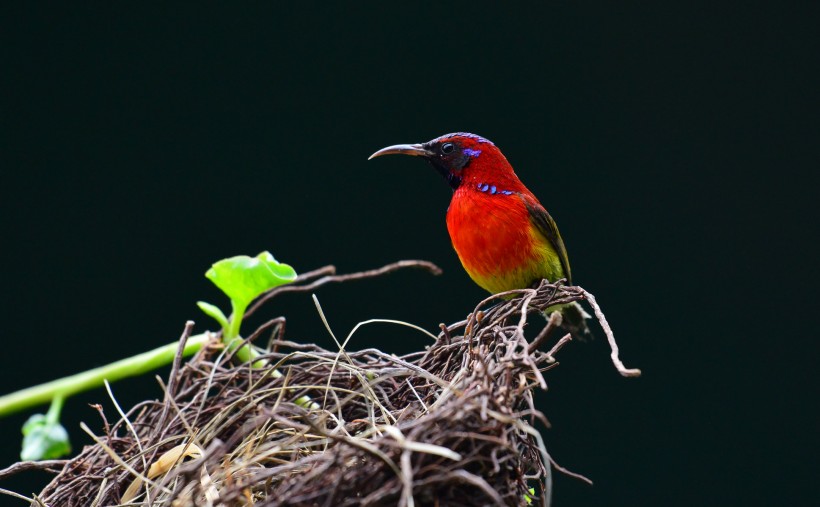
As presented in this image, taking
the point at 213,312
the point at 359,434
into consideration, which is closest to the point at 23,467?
the point at 213,312

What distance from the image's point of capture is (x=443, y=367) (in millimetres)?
910

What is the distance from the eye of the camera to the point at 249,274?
1.17m

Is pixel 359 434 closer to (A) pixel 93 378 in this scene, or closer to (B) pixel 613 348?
(B) pixel 613 348

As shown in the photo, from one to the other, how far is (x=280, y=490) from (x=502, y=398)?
A: 0.70 ft

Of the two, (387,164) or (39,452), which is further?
(387,164)

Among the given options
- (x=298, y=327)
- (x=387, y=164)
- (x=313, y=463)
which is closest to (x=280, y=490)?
(x=313, y=463)

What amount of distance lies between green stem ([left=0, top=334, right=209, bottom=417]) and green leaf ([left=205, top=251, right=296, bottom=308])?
3.6 inches

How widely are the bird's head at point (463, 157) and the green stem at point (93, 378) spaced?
0.42 meters

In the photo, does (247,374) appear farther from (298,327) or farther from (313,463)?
(298,327)

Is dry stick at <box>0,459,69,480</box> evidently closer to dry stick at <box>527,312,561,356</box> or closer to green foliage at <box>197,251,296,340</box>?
green foliage at <box>197,251,296,340</box>

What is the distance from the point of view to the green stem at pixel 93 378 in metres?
1.22

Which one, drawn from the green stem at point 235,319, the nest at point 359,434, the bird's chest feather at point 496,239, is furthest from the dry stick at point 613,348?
the green stem at point 235,319

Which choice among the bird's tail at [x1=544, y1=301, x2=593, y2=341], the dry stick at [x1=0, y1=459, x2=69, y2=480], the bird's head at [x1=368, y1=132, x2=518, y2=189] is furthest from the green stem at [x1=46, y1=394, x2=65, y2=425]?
the bird's tail at [x1=544, y1=301, x2=593, y2=341]

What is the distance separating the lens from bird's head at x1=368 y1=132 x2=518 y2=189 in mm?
1172
